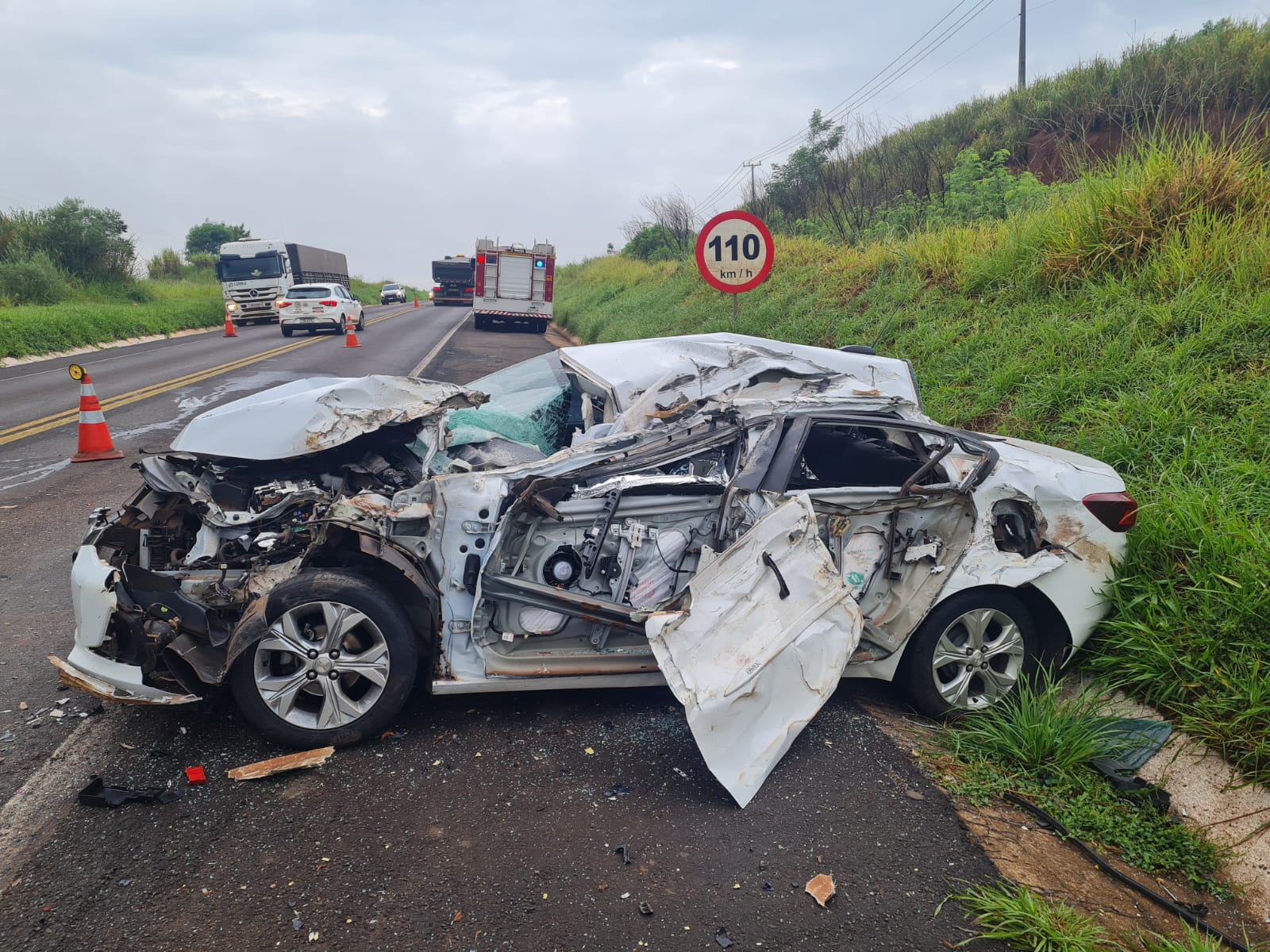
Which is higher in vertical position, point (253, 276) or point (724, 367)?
point (253, 276)

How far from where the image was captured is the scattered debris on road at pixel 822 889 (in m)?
2.61

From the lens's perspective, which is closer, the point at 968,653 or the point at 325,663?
the point at 325,663

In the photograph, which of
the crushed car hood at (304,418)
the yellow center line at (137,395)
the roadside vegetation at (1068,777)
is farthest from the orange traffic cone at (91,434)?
the roadside vegetation at (1068,777)

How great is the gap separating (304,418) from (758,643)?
2.61 m

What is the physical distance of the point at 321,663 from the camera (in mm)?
3293

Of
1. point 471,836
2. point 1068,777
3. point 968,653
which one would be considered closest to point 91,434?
Answer: point 471,836

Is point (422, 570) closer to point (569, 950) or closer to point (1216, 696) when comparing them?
point (569, 950)

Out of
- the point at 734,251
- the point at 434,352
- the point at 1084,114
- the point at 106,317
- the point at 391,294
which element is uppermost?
the point at 1084,114

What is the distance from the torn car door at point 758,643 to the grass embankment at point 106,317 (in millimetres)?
19742

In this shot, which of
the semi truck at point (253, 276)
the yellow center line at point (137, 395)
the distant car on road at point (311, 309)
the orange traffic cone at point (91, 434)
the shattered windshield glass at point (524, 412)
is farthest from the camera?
the semi truck at point (253, 276)

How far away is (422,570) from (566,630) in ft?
2.25

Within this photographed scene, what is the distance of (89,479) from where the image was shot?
7.40m

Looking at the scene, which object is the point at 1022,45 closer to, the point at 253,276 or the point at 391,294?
the point at 253,276

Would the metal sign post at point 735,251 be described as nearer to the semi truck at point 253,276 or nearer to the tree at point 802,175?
the tree at point 802,175
